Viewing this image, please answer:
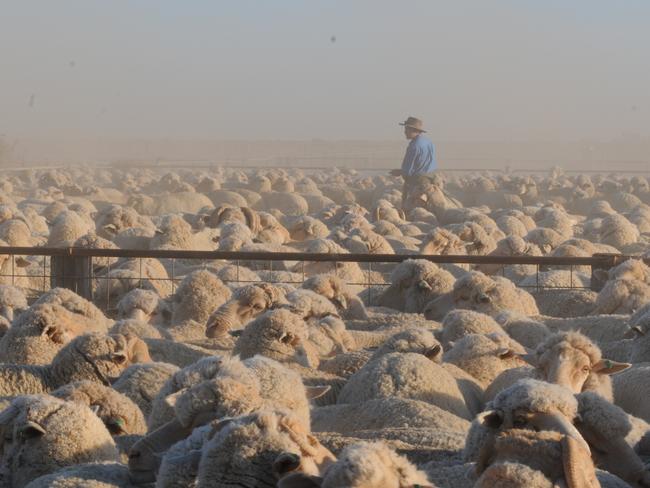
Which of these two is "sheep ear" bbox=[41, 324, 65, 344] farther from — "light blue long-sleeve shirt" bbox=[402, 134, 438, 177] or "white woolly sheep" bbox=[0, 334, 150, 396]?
"light blue long-sleeve shirt" bbox=[402, 134, 438, 177]

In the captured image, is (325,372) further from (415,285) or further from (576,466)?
(576,466)

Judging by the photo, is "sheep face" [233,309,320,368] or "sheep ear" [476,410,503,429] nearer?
"sheep ear" [476,410,503,429]

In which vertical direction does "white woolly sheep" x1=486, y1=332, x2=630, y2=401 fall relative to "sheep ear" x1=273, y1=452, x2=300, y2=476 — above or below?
below

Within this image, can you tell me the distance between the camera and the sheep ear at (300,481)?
11.2ft

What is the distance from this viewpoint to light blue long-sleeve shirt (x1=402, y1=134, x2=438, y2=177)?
21.3 metres

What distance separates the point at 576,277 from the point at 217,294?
12.3 ft

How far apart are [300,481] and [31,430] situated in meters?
1.35

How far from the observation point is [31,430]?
441 centimetres

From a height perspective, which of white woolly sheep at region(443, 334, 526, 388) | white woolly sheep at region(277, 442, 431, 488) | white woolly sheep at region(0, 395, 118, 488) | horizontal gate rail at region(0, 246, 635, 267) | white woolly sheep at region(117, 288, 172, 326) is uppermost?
white woolly sheep at region(277, 442, 431, 488)

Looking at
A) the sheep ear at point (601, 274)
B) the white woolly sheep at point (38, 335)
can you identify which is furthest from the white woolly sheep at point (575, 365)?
the sheep ear at point (601, 274)

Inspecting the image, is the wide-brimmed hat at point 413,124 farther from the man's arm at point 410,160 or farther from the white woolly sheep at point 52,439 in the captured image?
the white woolly sheep at point 52,439

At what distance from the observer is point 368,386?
652cm

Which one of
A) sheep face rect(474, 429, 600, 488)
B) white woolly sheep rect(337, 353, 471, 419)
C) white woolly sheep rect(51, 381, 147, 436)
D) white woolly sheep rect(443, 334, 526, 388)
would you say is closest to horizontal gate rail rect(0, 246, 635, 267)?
white woolly sheep rect(443, 334, 526, 388)

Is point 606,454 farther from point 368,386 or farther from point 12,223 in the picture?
point 12,223
